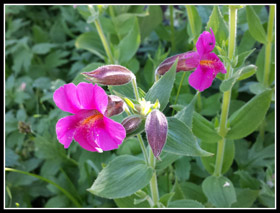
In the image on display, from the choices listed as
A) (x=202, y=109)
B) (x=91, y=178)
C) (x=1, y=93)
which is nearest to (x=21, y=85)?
(x=1, y=93)

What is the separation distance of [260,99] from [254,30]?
342mm

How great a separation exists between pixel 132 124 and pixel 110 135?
8cm

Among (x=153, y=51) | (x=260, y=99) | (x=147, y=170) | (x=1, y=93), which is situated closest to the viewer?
(x=147, y=170)

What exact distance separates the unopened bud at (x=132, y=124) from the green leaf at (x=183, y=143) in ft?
0.36

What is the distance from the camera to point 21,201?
1.71 meters

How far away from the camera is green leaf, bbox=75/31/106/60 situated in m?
1.89

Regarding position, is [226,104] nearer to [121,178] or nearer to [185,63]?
[185,63]

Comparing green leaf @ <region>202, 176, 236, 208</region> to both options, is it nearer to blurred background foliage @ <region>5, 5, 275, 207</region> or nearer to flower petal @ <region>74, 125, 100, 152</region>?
blurred background foliage @ <region>5, 5, 275, 207</region>

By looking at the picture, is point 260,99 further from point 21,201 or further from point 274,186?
point 21,201

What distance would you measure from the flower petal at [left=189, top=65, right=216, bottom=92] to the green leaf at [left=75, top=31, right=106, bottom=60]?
92cm

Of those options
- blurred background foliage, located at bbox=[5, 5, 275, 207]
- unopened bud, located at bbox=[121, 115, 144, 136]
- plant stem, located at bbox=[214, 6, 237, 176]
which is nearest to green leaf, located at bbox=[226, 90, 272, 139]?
plant stem, located at bbox=[214, 6, 237, 176]

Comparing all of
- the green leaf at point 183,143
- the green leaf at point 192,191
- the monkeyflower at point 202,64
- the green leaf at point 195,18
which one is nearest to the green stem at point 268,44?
the green leaf at point 195,18

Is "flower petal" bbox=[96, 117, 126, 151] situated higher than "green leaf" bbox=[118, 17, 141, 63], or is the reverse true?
"green leaf" bbox=[118, 17, 141, 63]

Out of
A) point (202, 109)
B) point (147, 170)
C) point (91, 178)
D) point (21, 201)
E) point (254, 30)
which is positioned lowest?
point (21, 201)
